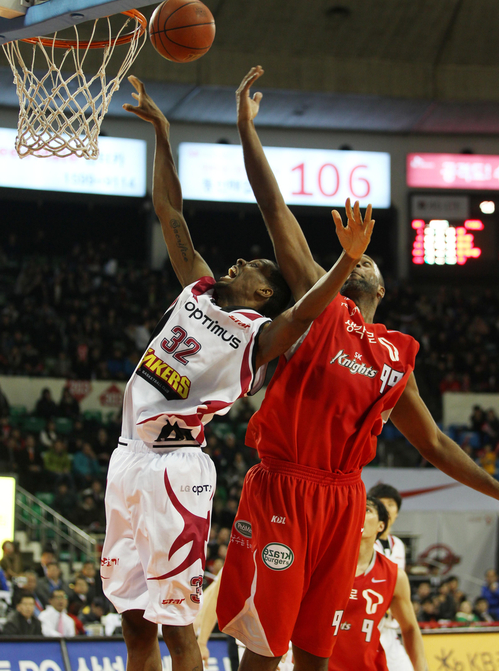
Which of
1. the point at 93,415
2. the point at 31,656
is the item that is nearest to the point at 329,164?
the point at 93,415

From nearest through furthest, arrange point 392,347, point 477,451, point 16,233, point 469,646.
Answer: point 392,347
point 469,646
point 477,451
point 16,233

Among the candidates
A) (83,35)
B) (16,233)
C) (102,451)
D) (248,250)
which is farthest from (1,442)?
(83,35)

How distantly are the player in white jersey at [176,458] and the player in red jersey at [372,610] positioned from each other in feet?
4.06

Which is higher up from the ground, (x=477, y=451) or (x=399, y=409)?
(x=399, y=409)

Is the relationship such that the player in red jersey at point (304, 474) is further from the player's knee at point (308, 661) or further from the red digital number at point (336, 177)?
the red digital number at point (336, 177)

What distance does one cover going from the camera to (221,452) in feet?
45.0

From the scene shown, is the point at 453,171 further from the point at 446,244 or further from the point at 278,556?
the point at 278,556

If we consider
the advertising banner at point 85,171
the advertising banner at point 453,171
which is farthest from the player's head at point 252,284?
the advertising banner at point 453,171

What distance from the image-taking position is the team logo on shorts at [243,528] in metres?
3.21

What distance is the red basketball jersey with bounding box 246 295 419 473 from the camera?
127 inches

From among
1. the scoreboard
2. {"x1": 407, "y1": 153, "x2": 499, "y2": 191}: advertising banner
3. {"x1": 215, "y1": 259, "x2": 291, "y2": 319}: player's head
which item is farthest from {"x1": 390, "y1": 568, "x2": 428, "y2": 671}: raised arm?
{"x1": 407, "y1": 153, "x2": 499, "y2": 191}: advertising banner

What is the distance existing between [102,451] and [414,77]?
9.82 meters

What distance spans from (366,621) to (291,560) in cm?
127

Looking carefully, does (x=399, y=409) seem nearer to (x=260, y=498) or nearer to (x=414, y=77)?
(x=260, y=498)
